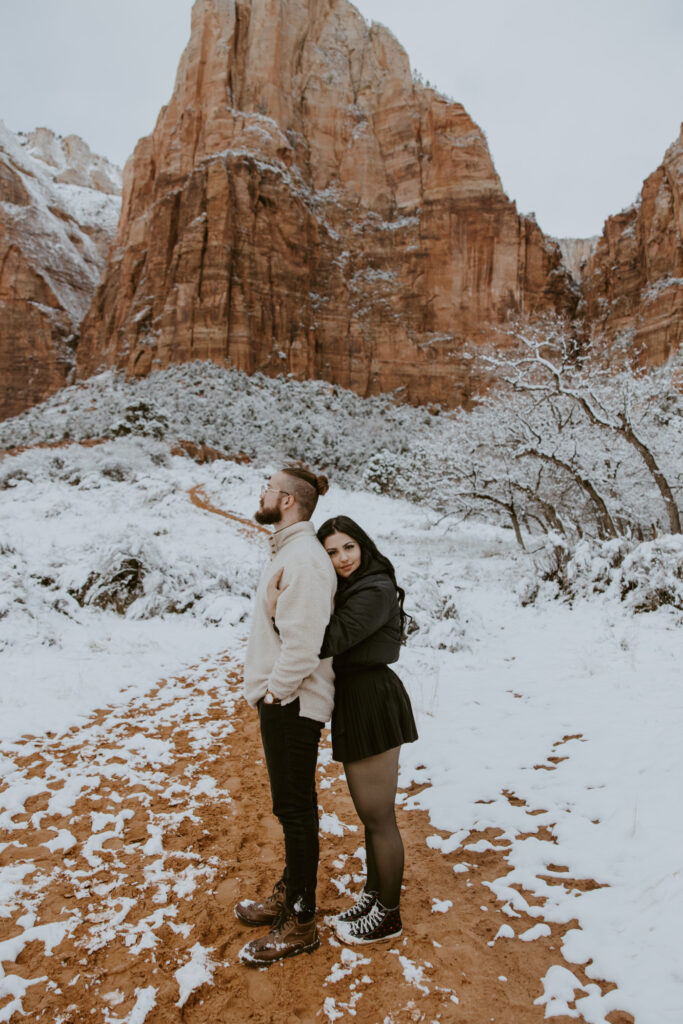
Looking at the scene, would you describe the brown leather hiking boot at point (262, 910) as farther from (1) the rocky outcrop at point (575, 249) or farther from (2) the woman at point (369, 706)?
(1) the rocky outcrop at point (575, 249)

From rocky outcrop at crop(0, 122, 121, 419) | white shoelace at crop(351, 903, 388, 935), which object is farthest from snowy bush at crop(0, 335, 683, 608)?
rocky outcrop at crop(0, 122, 121, 419)

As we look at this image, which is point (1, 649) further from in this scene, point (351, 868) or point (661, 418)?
point (661, 418)

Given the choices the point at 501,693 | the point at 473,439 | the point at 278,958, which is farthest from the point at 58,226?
the point at 278,958

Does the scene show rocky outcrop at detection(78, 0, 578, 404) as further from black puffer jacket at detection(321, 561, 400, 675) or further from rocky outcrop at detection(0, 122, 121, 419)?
black puffer jacket at detection(321, 561, 400, 675)

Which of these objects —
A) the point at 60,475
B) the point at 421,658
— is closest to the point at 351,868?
the point at 421,658

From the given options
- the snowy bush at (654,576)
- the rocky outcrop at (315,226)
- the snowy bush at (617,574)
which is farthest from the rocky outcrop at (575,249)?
the snowy bush at (654,576)

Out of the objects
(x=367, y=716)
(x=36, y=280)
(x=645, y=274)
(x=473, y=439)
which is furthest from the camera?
(x=36, y=280)

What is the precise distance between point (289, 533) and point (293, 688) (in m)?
0.63

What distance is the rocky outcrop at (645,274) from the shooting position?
41.1 meters

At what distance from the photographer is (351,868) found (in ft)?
9.73

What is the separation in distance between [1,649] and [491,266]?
5045cm

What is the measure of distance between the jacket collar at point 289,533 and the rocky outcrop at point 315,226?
40062mm

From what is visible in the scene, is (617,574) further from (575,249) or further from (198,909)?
(575,249)

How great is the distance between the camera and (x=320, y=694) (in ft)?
7.34
